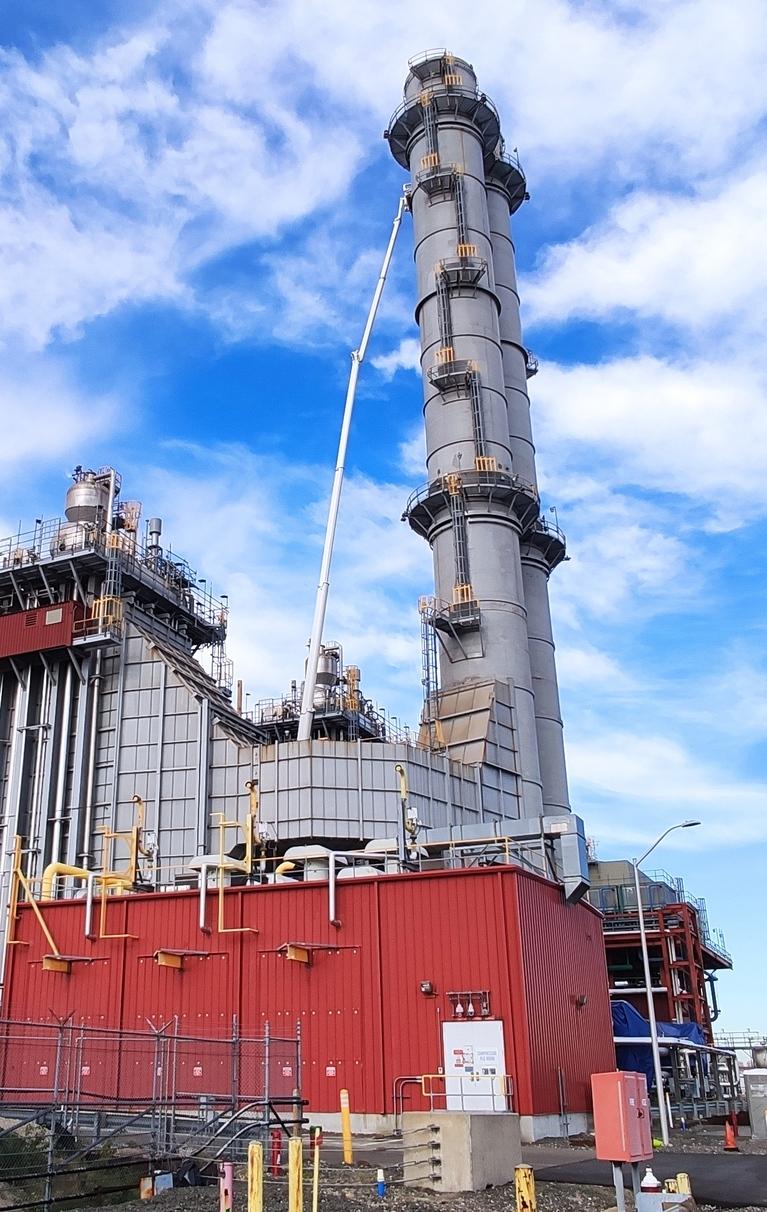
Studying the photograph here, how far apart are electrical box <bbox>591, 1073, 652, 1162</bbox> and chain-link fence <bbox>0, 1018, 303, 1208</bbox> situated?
24.4ft

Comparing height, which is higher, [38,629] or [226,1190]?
[38,629]

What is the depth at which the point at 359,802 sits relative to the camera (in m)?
44.8

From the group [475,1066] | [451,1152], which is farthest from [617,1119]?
[475,1066]

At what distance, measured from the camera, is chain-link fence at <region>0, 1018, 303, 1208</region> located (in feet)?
58.1

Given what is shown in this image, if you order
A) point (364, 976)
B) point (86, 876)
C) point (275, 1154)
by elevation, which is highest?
point (86, 876)

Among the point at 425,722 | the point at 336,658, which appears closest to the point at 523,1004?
the point at 425,722

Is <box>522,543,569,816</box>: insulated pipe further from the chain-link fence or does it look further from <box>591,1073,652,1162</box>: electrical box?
<box>591,1073,652,1162</box>: electrical box

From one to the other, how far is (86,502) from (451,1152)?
122 ft

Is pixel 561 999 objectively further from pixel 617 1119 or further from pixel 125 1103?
pixel 617 1119

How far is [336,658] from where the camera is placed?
62.8 meters

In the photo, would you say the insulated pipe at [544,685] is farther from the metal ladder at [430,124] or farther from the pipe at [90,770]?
the metal ladder at [430,124]

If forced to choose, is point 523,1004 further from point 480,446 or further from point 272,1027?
point 480,446

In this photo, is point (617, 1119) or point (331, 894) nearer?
point (617, 1119)

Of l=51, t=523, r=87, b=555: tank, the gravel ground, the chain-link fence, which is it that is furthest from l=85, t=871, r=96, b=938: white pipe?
l=51, t=523, r=87, b=555: tank
